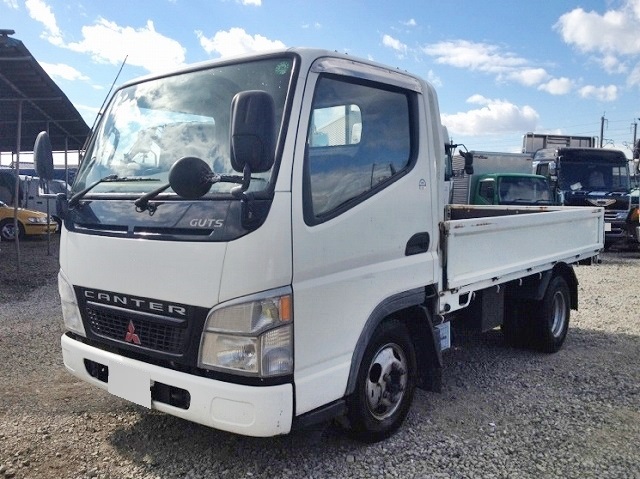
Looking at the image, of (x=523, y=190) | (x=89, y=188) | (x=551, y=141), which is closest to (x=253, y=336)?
(x=89, y=188)

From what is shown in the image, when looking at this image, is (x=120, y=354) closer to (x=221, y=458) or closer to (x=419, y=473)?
(x=221, y=458)

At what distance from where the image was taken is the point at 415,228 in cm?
356

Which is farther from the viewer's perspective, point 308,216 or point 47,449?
point 47,449

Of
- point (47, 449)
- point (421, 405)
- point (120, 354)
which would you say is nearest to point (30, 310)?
point (47, 449)

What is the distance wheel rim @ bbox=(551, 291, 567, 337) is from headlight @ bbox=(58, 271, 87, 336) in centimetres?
443

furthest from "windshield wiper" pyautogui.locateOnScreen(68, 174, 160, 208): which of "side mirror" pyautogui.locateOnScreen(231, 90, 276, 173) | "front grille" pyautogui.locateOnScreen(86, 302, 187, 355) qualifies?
"side mirror" pyautogui.locateOnScreen(231, 90, 276, 173)

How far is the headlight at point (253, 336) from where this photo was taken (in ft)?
8.72

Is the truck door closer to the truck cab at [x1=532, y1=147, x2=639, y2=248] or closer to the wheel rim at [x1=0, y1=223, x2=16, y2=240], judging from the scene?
the truck cab at [x1=532, y1=147, x2=639, y2=248]

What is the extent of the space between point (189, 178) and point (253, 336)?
2.68 feet

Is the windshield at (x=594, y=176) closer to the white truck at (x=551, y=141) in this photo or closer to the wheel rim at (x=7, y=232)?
the white truck at (x=551, y=141)

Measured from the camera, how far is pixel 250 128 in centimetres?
243

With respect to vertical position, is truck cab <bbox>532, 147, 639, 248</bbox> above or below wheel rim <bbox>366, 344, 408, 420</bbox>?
above

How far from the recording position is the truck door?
281 cm

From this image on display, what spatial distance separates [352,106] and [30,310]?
20.5 ft
